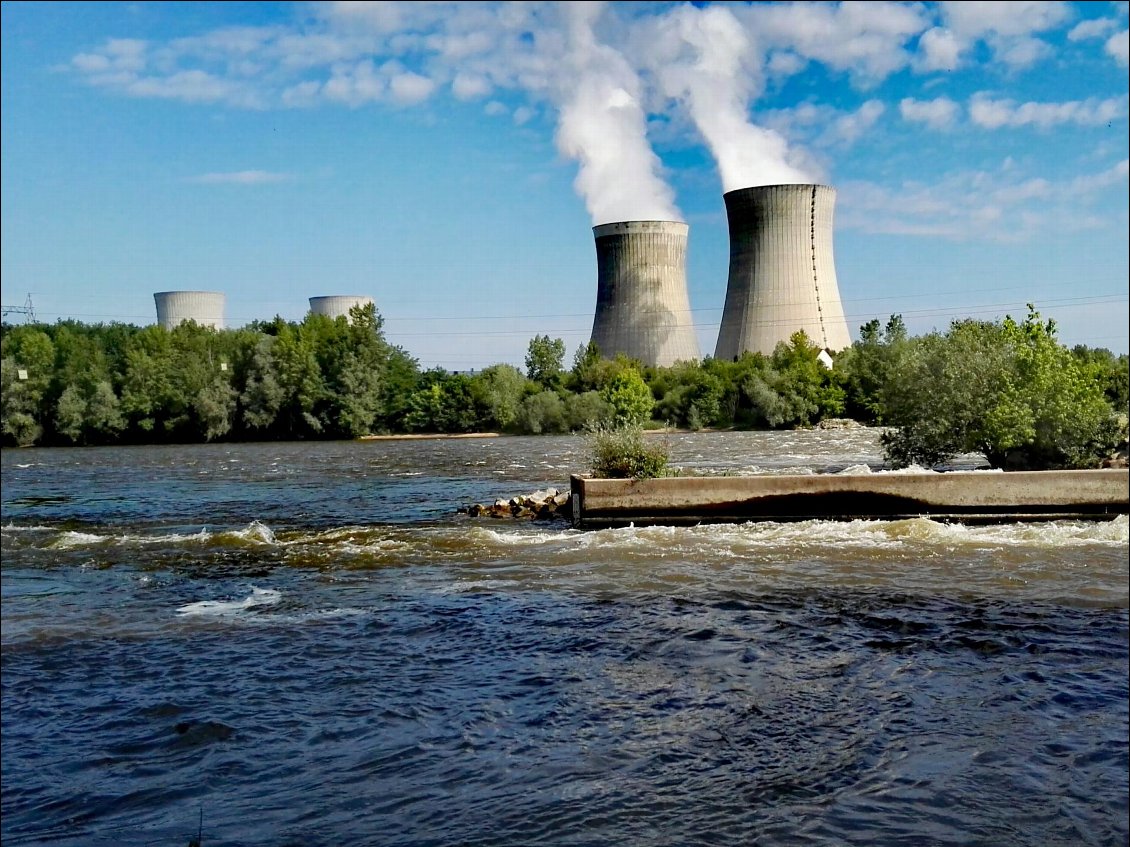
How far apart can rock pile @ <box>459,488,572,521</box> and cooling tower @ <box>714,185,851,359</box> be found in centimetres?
2630

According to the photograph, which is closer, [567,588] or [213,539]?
[567,588]

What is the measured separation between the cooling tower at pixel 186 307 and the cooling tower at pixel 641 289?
22.2 metres

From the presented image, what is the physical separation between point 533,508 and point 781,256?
2698 cm

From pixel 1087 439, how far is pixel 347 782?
12895 millimetres

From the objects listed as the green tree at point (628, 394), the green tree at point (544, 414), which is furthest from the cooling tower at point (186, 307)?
the green tree at point (628, 394)

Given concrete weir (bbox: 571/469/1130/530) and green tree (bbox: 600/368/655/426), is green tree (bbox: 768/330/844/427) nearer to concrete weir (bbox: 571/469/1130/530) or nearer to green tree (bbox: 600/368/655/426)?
green tree (bbox: 600/368/655/426)

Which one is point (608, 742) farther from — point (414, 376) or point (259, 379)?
point (414, 376)

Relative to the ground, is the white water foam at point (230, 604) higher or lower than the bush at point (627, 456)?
lower

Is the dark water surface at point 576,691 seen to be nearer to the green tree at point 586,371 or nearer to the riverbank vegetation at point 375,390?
the riverbank vegetation at point 375,390

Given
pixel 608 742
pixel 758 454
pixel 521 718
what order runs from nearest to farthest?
pixel 608 742, pixel 521 718, pixel 758 454

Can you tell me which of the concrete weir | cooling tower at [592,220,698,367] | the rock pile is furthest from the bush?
cooling tower at [592,220,698,367]

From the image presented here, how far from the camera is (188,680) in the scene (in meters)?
6.07

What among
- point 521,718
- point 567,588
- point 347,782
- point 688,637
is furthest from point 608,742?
point 567,588

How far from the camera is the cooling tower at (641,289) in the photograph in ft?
144
